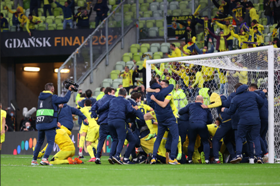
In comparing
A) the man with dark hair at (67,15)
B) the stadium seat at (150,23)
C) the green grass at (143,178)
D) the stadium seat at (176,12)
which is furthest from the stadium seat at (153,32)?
the green grass at (143,178)

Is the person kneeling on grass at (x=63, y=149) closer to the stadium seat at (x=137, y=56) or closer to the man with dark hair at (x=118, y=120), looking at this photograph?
the man with dark hair at (x=118, y=120)

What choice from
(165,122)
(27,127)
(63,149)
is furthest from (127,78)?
(165,122)

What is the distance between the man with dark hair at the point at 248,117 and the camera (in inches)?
410

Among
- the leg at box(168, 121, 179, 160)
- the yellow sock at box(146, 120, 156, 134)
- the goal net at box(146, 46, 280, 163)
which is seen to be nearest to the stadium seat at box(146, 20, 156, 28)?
the goal net at box(146, 46, 280, 163)

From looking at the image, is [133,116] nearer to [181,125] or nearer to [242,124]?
[181,125]

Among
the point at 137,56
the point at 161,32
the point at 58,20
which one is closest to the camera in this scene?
the point at 137,56

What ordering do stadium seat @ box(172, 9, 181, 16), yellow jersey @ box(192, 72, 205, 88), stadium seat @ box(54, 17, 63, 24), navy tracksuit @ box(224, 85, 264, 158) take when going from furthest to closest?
1. stadium seat @ box(54, 17, 63, 24)
2. stadium seat @ box(172, 9, 181, 16)
3. yellow jersey @ box(192, 72, 205, 88)
4. navy tracksuit @ box(224, 85, 264, 158)

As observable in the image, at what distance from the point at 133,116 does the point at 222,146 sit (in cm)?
237

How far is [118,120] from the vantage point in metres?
10.6

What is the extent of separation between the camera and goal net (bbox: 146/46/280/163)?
1123 centimetres

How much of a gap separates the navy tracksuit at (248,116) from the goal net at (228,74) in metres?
0.73

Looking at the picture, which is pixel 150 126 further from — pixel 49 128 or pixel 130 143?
pixel 49 128

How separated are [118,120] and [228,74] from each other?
14.8ft

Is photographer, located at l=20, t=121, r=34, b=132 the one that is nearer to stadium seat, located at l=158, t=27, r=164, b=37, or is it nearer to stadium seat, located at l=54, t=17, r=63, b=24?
stadium seat, located at l=54, t=17, r=63, b=24
